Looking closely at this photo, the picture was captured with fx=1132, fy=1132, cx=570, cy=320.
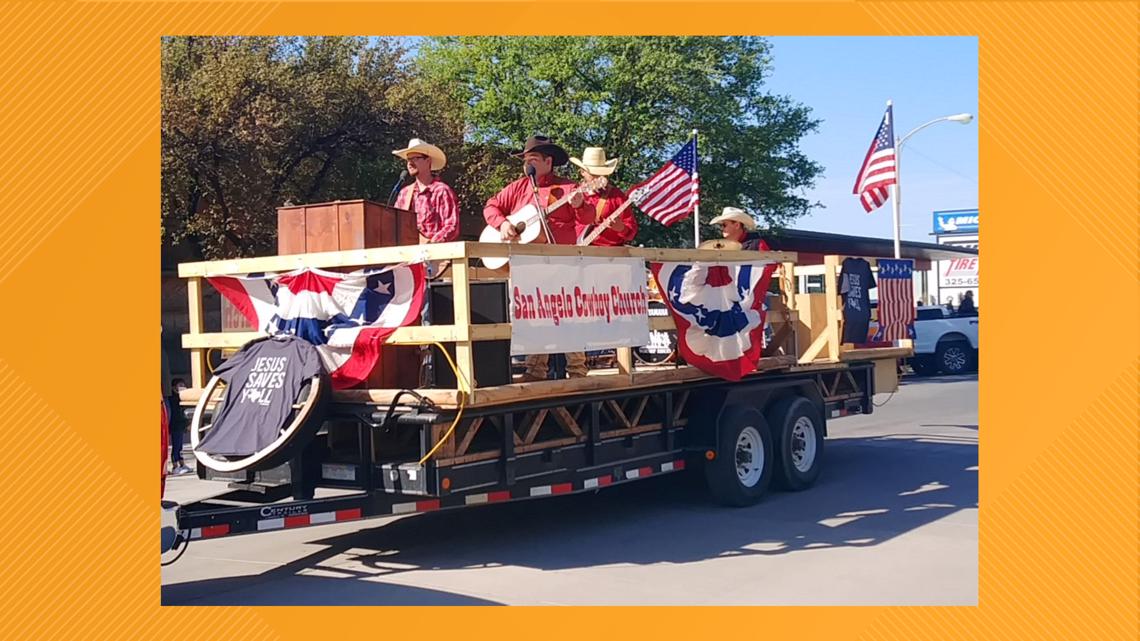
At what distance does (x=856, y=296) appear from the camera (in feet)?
38.1

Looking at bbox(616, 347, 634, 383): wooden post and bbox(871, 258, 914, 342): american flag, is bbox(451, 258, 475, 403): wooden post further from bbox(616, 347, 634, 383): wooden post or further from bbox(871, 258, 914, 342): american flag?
bbox(871, 258, 914, 342): american flag

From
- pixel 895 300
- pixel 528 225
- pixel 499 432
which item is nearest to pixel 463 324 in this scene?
pixel 499 432

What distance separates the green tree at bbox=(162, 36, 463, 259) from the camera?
19109 millimetres

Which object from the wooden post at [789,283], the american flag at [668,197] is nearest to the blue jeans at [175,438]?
the wooden post at [789,283]

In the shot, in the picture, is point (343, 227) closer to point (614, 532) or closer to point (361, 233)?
point (361, 233)

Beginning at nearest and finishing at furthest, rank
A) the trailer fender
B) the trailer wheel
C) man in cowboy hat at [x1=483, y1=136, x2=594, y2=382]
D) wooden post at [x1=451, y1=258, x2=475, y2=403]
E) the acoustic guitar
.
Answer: wooden post at [x1=451, y1=258, x2=475, y2=403] < the acoustic guitar < man in cowboy hat at [x1=483, y1=136, x2=594, y2=382] < the trailer fender < the trailer wheel

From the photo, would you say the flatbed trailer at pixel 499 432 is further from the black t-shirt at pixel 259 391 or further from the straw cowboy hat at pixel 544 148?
the straw cowboy hat at pixel 544 148

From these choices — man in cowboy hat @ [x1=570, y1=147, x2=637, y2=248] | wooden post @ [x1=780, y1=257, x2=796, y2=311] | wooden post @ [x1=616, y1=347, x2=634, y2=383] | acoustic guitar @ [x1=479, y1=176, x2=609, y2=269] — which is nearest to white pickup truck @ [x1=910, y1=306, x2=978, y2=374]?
wooden post @ [x1=780, y1=257, x2=796, y2=311]

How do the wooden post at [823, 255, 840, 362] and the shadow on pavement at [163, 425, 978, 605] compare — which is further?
the wooden post at [823, 255, 840, 362]

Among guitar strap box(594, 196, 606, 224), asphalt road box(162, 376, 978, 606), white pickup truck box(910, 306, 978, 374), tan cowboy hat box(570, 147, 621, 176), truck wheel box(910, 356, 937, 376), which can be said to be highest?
tan cowboy hat box(570, 147, 621, 176)

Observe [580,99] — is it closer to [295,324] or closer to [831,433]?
[831,433]

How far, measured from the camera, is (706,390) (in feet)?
32.2

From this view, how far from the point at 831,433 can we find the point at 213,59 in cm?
1222

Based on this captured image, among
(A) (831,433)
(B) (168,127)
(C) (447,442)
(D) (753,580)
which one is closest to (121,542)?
(C) (447,442)
